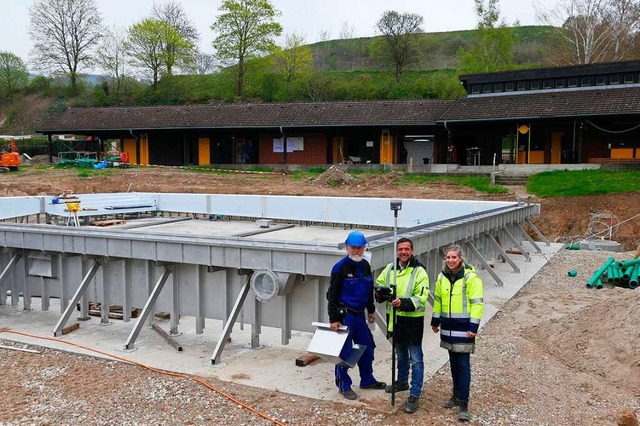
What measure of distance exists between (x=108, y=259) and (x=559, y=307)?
7219 millimetres

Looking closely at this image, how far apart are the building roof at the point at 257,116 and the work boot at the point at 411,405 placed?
26.6 m

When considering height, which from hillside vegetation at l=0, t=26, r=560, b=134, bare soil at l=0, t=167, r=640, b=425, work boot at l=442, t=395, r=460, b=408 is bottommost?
bare soil at l=0, t=167, r=640, b=425

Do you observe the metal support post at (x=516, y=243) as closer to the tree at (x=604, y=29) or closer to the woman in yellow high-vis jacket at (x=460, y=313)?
the woman in yellow high-vis jacket at (x=460, y=313)

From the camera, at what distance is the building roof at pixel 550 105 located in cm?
2719

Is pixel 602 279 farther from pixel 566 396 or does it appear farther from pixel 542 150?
pixel 542 150

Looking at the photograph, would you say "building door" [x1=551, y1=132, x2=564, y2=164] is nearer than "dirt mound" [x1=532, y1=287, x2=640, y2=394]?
No

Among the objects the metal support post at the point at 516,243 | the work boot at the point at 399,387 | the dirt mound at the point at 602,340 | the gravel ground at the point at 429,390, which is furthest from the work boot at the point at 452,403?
the metal support post at the point at 516,243

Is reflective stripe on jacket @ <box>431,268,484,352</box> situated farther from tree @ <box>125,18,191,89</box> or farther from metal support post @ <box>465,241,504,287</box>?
tree @ <box>125,18,191,89</box>

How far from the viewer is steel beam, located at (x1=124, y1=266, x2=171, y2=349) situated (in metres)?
7.55

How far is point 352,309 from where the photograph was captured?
5875mm

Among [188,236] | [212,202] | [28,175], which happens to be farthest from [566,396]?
[28,175]

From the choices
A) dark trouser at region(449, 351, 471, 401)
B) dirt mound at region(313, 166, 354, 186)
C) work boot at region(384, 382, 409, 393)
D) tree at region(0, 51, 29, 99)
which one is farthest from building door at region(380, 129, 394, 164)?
tree at region(0, 51, 29, 99)

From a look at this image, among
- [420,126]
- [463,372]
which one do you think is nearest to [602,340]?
[463,372]

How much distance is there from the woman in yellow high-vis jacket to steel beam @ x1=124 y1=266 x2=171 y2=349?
3904 millimetres
